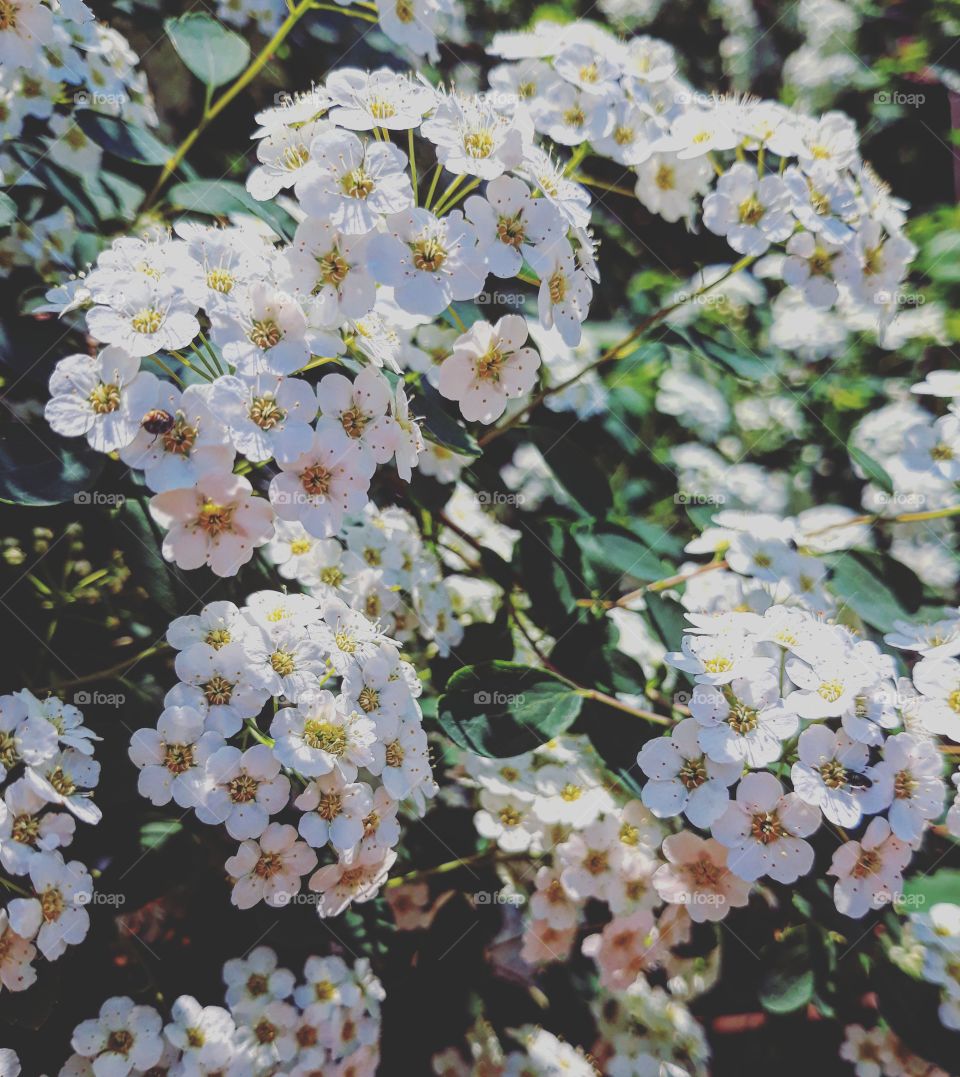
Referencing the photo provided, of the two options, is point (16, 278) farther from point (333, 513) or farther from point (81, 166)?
point (333, 513)

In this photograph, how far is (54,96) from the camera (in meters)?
1.87

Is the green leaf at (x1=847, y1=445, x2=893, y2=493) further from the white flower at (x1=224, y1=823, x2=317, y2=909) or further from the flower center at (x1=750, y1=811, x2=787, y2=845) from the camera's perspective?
the white flower at (x1=224, y1=823, x2=317, y2=909)

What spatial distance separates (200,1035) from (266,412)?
0.99m

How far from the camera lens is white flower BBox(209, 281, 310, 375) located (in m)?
1.20

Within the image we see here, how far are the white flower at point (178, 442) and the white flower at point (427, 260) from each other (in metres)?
0.30

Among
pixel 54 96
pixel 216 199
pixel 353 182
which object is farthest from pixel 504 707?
pixel 54 96

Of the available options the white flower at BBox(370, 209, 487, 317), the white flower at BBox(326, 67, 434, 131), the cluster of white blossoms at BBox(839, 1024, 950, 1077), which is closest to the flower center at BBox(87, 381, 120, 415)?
the white flower at BBox(370, 209, 487, 317)

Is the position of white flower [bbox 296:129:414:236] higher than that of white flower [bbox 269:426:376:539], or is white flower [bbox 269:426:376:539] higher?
white flower [bbox 296:129:414:236]

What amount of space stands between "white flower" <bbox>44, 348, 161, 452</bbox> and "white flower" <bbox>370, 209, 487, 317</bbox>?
35 cm

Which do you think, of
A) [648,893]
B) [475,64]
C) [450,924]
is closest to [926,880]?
[648,893]

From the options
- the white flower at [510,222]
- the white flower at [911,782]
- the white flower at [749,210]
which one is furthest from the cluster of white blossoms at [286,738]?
the white flower at [749,210]

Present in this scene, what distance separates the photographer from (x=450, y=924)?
179 centimetres

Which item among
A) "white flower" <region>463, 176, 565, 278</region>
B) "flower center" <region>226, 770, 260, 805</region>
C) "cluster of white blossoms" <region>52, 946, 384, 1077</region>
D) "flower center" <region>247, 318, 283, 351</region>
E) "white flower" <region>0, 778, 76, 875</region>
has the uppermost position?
"white flower" <region>463, 176, 565, 278</region>

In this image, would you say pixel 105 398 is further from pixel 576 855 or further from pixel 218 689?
pixel 576 855
